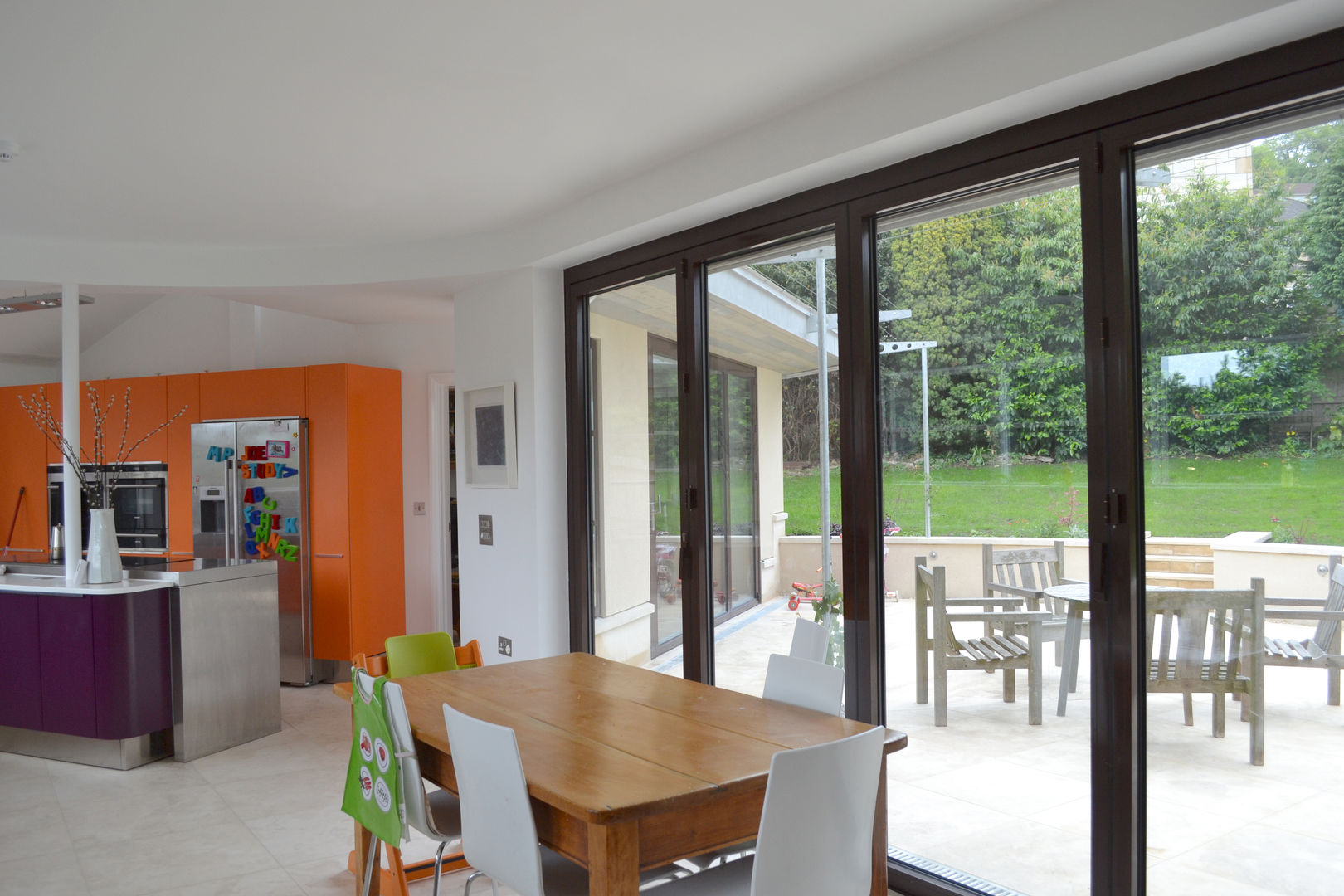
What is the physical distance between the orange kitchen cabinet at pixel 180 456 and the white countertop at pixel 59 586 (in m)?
1.75

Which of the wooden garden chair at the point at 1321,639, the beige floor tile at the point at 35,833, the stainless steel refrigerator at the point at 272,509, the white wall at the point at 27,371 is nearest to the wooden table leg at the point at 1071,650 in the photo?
the wooden garden chair at the point at 1321,639

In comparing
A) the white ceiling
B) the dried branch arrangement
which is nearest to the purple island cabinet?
the dried branch arrangement

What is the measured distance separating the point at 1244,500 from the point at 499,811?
2.15 metres

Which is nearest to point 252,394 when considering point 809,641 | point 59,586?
point 59,586

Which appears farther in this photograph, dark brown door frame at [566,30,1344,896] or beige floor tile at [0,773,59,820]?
beige floor tile at [0,773,59,820]

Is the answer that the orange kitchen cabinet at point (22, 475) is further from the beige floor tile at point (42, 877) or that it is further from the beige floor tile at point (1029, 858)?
the beige floor tile at point (1029, 858)

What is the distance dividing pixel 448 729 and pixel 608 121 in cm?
234

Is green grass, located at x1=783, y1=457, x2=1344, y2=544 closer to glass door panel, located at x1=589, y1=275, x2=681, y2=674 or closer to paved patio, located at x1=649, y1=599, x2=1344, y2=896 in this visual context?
paved patio, located at x1=649, y1=599, x2=1344, y2=896

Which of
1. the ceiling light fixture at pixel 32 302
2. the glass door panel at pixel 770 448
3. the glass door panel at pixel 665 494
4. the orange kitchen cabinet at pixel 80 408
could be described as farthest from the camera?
the orange kitchen cabinet at pixel 80 408

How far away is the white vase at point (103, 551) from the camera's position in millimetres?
4633

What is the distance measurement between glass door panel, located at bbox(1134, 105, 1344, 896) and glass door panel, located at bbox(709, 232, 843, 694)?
123 centimetres

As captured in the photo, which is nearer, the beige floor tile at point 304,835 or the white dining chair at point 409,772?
the white dining chair at point 409,772

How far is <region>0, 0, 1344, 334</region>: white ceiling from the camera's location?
8.33 ft

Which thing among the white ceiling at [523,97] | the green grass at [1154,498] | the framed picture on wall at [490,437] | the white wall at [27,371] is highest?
the white ceiling at [523,97]
